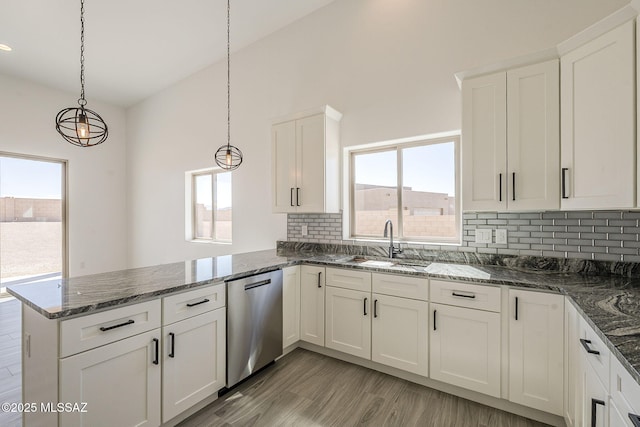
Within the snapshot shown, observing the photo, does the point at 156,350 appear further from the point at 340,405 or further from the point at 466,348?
the point at 466,348

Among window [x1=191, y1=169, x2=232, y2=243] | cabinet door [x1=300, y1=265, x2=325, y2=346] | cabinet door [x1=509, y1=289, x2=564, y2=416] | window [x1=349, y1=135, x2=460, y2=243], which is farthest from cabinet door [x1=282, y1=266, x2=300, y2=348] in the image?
window [x1=191, y1=169, x2=232, y2=243]

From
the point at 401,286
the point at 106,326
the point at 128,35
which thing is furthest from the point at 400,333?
the point at 128,35

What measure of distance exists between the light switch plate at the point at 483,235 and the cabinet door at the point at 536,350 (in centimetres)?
63

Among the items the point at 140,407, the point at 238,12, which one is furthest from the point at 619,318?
the point at 238,12

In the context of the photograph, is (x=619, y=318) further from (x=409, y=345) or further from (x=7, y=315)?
(x=7, y=315)

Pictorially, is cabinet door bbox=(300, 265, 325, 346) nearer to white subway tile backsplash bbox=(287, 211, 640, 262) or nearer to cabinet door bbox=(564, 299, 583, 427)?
white subway tile backsplash bbox=(287, 211, 640, 262)

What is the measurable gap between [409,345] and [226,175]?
3.49 metres

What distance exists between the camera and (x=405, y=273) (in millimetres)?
2240

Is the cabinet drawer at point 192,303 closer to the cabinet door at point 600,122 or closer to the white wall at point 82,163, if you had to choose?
the cabinet door at point 600,122

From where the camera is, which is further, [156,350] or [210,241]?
[210,241]

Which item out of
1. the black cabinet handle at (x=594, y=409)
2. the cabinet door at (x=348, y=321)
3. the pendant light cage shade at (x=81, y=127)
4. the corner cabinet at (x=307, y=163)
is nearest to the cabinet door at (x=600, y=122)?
the black cabinet handle at (x=594, y=409)

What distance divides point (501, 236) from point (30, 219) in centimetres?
686

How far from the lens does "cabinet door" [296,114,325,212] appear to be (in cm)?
294

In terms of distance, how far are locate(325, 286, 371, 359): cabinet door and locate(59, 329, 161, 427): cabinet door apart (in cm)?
143
